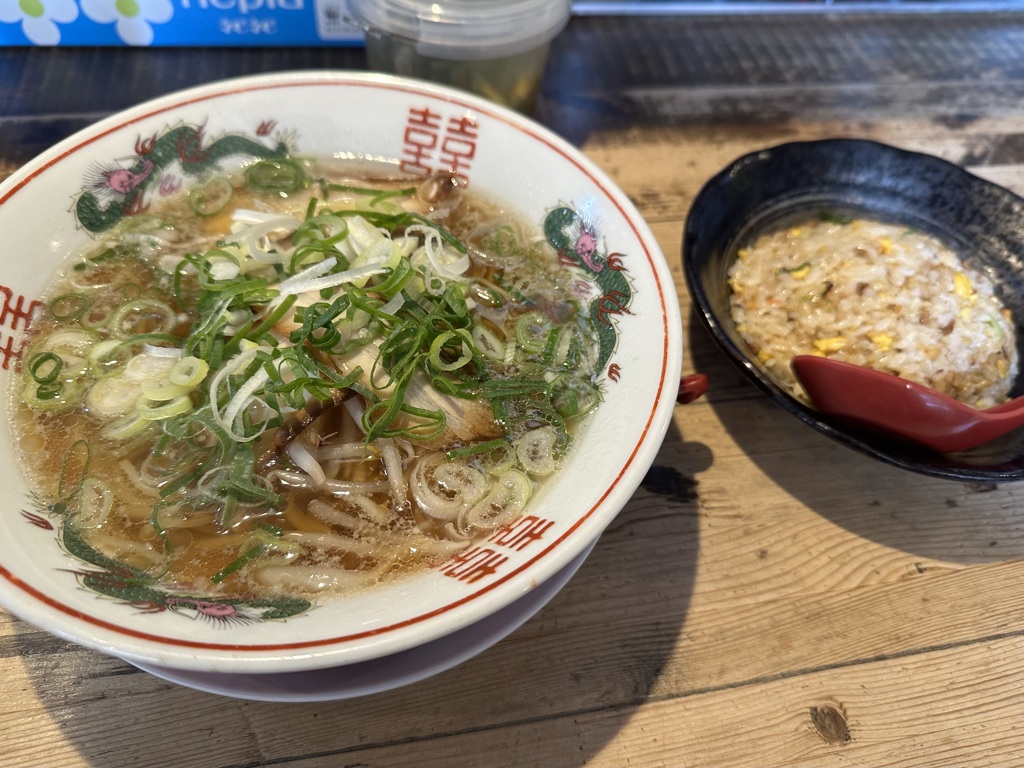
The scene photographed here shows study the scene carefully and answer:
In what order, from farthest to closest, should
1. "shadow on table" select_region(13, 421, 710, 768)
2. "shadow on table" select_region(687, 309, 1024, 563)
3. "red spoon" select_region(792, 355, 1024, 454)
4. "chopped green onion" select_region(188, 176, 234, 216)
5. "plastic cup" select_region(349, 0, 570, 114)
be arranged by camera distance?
"plastic cup" select_region(349, 0, 570, 114), "chopped green onion" select_region(188, 176, 234, 216), "shadow on table" select_region(687, 309, 1024, 563), "red spoon" select_region(792, 355, 1024, 454), "shadow on table" select_region(13, 421, 710, 768)

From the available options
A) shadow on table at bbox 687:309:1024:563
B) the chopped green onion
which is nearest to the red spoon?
shadow on table at bbox 687:309:1024:563

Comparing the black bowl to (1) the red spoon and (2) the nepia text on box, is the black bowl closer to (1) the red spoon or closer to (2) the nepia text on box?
(1) the red spoon

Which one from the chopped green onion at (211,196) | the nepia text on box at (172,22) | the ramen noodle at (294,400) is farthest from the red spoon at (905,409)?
the nepia text on box at (172,22)

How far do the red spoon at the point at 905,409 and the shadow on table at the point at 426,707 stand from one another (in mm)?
575

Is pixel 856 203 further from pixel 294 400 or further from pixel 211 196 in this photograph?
pixel 211 196

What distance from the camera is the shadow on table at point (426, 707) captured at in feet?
3.60

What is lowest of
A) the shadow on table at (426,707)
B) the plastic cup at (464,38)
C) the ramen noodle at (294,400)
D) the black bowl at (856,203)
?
the shadow on table at (426,707)

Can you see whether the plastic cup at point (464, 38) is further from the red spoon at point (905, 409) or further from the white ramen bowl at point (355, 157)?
the red spoon at point (905, 409)

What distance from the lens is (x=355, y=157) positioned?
1.74 m

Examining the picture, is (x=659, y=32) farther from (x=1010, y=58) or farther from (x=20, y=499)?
(x=20, y=499)

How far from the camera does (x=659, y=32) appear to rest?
8.95ft

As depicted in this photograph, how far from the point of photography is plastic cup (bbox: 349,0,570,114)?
1827mm

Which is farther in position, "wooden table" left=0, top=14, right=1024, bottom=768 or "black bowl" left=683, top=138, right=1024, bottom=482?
"black bowl" left=683, top=138, right=1024, bottom=482

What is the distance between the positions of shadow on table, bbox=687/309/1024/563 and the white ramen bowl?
525mm
